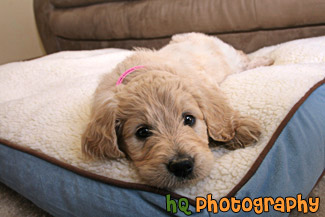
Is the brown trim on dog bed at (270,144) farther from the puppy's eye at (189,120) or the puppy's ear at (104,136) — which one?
the puppy's ear at (104,136)

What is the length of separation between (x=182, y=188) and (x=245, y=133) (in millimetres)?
364

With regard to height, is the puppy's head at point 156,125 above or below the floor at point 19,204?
above

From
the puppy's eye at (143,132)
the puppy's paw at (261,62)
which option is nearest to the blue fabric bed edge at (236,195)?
the puppy's eye at (143,132)

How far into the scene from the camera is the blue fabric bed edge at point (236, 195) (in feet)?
3.38

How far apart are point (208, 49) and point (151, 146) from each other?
120 centimetres

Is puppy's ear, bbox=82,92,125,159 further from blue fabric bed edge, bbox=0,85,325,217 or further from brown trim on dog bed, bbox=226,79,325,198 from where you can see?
brown trim on dog bed, bbox=226,79,325,198

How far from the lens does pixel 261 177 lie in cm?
103

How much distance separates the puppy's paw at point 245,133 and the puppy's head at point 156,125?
34mm

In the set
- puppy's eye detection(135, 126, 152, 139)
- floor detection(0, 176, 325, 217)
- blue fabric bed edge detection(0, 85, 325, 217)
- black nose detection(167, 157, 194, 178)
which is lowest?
floor detection(0, 176, 325, 217)

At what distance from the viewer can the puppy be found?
1.04 meters

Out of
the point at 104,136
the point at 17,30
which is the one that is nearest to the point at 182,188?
the point at 104,136

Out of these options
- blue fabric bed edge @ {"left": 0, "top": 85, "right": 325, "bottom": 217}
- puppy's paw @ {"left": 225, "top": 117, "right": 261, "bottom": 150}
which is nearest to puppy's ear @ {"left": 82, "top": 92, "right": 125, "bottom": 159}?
blue fabric bed edge @ {"left": 0, "top": 85, "right": 325, "bottom": 217}

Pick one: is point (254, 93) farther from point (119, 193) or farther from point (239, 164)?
point (119, 193)

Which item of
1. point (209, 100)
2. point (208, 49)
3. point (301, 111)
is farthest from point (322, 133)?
point (208, 49)
